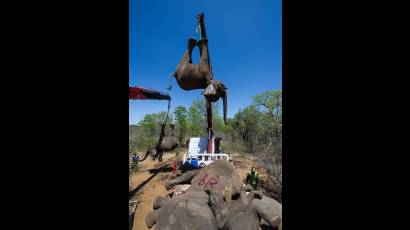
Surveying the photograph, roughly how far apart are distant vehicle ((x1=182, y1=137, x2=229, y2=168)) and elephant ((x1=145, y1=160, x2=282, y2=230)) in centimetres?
240

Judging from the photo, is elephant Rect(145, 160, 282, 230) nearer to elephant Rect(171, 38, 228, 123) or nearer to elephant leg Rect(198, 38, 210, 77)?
elephant Rect(171, 38, 228, 123)

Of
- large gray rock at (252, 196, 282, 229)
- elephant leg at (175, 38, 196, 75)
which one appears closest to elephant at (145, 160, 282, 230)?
large gray rock at (252, 196, 282, 229)

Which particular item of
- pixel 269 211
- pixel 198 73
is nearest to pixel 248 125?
pixel 198 73

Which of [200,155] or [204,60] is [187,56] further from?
[200,155]

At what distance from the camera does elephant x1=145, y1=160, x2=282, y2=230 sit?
2.71 m

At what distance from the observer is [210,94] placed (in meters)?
5.54

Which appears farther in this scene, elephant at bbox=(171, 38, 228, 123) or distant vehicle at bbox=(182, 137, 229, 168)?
distant vehicle at bbox=(182, 137, 229, 168)

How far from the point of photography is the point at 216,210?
321cm

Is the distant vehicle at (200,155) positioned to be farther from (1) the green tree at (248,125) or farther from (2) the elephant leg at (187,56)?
(1) the green tree at (248,125)

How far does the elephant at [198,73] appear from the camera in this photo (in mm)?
5605
